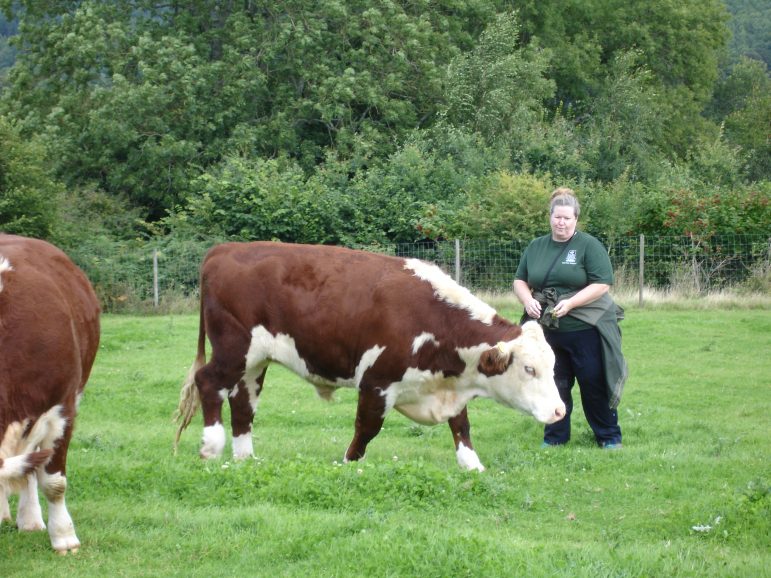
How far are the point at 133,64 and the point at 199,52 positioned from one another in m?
2.29

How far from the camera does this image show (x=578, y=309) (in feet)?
32.4

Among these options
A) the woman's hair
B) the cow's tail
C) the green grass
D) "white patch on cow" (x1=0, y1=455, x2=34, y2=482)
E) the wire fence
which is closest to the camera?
"white patch on cow" (x1=0, y1=455, x2=34, y2=482)

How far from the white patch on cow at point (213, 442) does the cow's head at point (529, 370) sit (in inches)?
94.1

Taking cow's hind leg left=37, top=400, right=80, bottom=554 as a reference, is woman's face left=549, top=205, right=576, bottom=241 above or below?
above

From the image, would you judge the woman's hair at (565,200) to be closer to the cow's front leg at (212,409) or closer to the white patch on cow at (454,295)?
the white patch on cow at (454,295)

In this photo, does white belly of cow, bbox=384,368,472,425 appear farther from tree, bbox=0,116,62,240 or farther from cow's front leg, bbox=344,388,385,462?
tree, bbox=0,116,62,240

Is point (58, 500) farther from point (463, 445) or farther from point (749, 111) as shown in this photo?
point (749, 111)

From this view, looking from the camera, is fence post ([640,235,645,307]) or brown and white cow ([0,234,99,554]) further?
fence post ([640,235,645,307])

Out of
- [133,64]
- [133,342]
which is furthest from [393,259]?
[133,64]

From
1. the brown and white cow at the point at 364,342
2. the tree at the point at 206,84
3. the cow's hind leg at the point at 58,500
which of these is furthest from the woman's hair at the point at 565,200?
the tree at the point at 206,84

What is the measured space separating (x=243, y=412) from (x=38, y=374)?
12.2 ft

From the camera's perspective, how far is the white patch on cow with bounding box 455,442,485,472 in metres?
9.02

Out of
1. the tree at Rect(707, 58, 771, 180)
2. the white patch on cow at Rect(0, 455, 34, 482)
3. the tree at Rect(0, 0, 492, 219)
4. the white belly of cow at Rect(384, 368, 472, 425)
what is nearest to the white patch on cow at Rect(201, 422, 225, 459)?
the white belly of cow at Rect(384, 368, 472, 425)

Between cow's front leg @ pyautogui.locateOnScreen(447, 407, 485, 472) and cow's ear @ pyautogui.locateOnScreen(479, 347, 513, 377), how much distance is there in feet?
1.77
